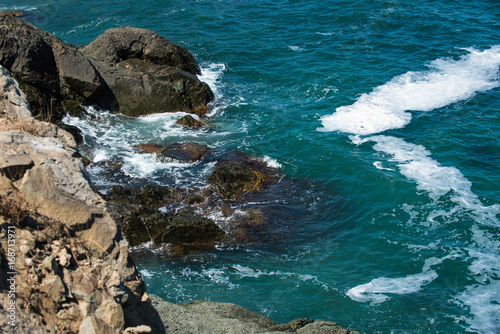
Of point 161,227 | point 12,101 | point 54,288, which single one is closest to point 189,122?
point 161,227

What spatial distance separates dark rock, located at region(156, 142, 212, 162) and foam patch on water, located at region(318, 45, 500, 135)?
695 centimetres

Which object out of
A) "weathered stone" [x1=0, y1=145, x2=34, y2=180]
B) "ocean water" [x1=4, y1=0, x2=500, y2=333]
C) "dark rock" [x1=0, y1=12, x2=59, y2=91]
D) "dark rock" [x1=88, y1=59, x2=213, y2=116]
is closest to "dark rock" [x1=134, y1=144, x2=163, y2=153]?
"ocean water" [x1=4, y1=0, x2=500, y2=333]

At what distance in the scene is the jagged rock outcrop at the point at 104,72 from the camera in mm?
21984

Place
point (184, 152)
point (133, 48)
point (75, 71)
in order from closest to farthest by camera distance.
Answer: point (184, 152), point (75, 71), point (133, 48)

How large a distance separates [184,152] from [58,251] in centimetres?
1502

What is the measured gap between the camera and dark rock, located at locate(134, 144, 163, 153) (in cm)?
2187

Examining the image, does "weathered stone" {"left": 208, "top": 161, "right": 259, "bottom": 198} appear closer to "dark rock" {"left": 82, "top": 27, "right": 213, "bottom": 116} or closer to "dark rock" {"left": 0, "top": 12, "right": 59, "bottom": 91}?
"dark rock" {"left": 82, "top": 27, "right": 213, "bottom": 116}

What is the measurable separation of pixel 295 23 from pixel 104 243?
3415 centimetres

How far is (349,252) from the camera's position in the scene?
1630cm

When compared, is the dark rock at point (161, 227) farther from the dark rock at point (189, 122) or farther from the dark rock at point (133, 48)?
the dark rock at point (133, 48)

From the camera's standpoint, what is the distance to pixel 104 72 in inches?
998

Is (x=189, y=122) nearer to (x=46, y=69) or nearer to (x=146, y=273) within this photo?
(x=46, y=69)

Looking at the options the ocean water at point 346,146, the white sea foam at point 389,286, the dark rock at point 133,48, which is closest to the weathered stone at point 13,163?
the ocean water at point 346,146

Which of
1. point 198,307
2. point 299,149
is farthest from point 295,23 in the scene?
point 198,307
